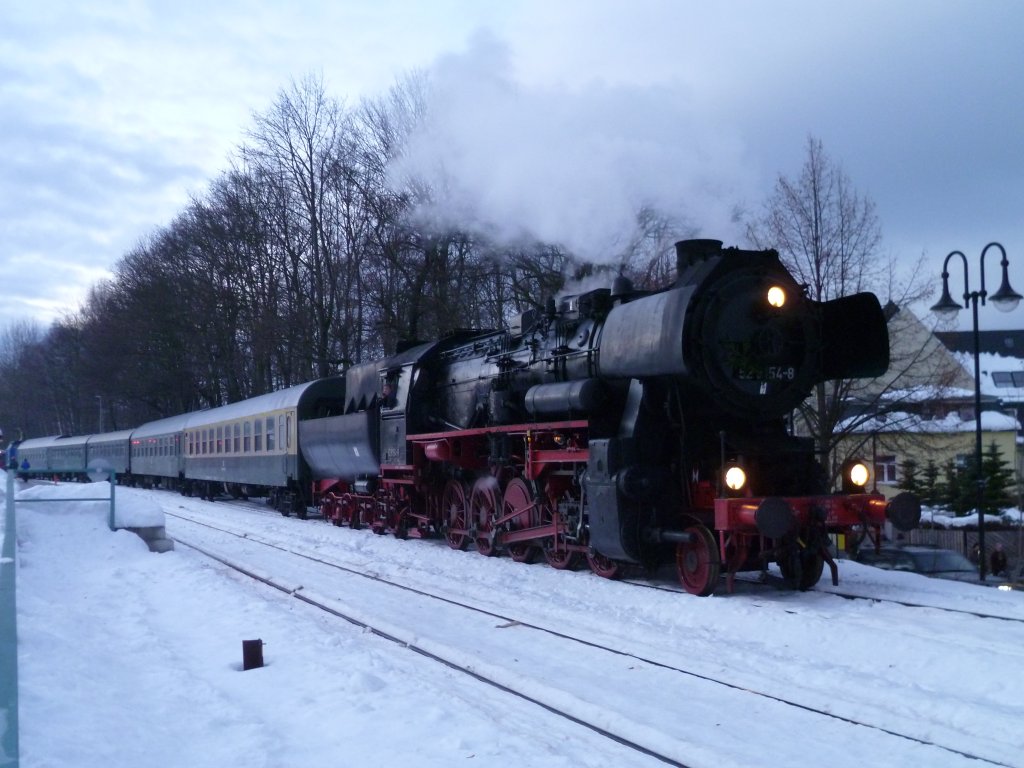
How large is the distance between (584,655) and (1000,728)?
2.78 meters

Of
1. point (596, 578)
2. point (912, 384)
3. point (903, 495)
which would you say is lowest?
point (596, 578)

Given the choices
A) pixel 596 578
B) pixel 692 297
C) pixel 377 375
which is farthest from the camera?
pixel 377 375

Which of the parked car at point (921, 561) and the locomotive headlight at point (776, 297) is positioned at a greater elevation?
the locomotive headlight at point (776, 297)

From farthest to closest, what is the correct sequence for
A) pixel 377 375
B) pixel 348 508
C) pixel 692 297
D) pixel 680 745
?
pixel 348 508
pixel 377 375
pixel 692 297
pixel 680 745

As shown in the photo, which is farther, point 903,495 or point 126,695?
point 903,495

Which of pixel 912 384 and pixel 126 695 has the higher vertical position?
pixel 912 384

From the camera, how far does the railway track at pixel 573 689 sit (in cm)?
472

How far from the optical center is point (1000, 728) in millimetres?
4812

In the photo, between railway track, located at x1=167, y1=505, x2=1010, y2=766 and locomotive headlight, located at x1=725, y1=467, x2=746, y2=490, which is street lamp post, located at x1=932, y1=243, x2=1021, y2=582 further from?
railway track, located at x1=167, y1=505, x2=1010, y2=766

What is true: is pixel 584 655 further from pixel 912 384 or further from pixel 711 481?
pixel 912 384

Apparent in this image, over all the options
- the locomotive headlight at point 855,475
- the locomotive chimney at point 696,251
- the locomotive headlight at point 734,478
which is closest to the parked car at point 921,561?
the locomotive headlight at point 855,475

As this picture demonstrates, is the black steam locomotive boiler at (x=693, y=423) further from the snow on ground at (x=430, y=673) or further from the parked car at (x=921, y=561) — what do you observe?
the parked car at (x=921, y=561)

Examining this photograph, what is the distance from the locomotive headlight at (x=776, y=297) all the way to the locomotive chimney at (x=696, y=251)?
0.68 m

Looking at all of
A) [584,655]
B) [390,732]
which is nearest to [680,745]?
[390,732]
